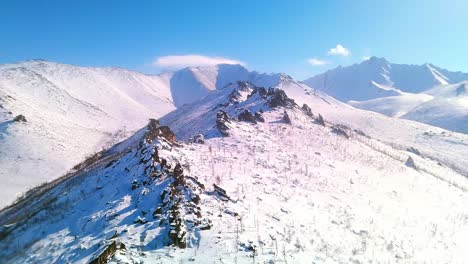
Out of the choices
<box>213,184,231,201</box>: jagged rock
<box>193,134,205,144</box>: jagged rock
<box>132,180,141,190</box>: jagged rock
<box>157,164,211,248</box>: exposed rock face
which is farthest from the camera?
<box>193,134,205,144</box>: jagged rock

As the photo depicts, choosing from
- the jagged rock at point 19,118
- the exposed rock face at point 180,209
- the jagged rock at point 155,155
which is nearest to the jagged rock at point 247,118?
the jagged rock at point 155,155

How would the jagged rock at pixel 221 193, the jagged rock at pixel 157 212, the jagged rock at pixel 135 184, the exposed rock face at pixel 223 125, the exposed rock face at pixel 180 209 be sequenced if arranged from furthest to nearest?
1. the exposed rock face at pixel 223 125
2. the jagged rock at pixel 135 184
3. the jagged rock at pixel 221 193
4. the jagged rock at pixel 157 212
5. the exposed rock face at pixel 180 209

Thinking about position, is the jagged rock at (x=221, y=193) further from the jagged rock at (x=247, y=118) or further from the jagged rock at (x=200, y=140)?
the jagged rock at (x=247, y=118)

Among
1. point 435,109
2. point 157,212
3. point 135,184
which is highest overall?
point 435,109

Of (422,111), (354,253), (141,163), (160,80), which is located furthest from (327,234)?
(160,80)

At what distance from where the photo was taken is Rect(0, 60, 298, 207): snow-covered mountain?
42.9 metres

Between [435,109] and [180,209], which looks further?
[435,109]

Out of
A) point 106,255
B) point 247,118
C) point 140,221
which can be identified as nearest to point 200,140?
point 247,118

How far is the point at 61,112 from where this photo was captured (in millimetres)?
79000

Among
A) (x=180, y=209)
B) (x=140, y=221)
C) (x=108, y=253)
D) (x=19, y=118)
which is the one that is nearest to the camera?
(x=108, y=253)

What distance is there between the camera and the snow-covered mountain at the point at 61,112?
141ft

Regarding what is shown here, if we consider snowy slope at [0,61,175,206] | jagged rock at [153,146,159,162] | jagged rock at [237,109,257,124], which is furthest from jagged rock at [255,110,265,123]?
snowy slope at [0,61,175,206]

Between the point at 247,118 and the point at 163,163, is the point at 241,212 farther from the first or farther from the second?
the point at 247,118

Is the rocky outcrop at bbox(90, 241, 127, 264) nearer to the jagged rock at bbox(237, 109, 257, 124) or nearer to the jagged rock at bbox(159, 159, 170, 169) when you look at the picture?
the jagged rock at bbox(159, 159, 170, 169)
